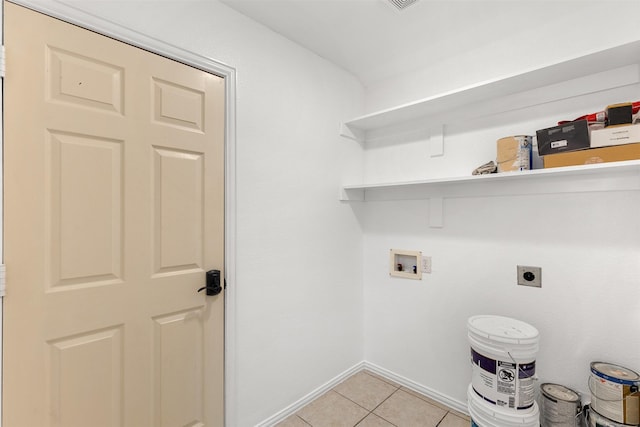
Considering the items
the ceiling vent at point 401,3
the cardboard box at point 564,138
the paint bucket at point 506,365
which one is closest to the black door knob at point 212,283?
the paint bucket at point 506,365

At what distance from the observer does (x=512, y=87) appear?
1.79 meters

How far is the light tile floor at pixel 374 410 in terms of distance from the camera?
1.94 m

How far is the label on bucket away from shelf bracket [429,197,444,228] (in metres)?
0.95

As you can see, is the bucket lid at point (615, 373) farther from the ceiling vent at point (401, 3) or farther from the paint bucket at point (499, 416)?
the ceiling vent at point (401, 3)

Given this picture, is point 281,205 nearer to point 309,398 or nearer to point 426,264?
point 426,264

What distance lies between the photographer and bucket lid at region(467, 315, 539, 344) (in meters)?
1.57

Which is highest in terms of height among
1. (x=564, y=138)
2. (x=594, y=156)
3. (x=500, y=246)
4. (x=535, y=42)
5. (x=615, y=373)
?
(x=535, y=42)

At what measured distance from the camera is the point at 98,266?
4.24 feet

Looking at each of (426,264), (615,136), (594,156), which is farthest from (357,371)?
(615,136)

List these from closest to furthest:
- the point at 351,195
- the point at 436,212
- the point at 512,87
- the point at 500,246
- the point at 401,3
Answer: the point at 401,3, the point at 512,87, the point at 500,246, the point at 436,212, the point at 351,195

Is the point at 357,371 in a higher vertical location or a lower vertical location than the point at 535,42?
lower

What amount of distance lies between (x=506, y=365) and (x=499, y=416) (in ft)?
0.90

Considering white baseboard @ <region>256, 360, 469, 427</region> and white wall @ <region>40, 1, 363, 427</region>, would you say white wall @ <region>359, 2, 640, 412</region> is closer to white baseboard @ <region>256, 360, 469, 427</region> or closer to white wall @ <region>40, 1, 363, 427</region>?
white baseboard @ <region>256, 360, 469, 427</region>

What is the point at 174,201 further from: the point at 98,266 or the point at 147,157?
the point at 98,266
